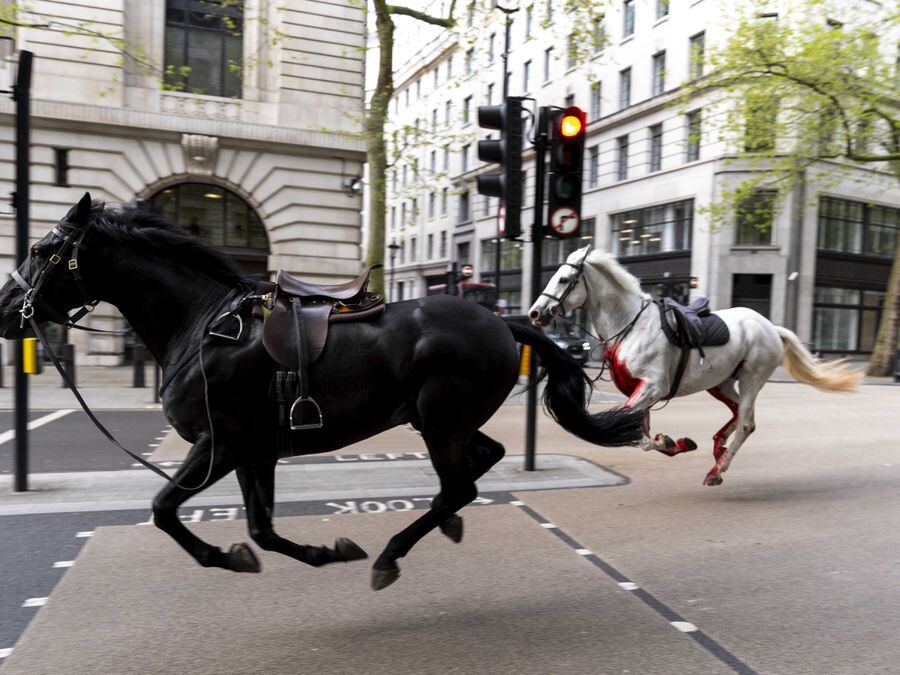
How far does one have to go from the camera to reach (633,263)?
108 feet

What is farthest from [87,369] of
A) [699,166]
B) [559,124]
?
[699,166]

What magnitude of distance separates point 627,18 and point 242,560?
35.3 m

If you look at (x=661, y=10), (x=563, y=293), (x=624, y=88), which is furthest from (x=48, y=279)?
(x=624, y=88)

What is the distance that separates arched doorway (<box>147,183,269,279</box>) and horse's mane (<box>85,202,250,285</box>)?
Result: 16.0m

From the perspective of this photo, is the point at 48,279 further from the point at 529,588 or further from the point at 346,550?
the point at 529,588

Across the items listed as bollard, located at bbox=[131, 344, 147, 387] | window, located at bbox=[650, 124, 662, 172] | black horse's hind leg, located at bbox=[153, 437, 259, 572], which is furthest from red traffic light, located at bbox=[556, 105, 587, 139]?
window, located at bbox=[650, 124, 662, 172]

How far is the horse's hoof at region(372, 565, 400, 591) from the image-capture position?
351 cm

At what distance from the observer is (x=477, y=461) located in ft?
13.4

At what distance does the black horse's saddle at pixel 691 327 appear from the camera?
5980 mm

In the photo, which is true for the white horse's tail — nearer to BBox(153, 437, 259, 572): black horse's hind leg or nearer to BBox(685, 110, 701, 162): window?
BBox(153, 437, 259, 572): black horse's hind leg

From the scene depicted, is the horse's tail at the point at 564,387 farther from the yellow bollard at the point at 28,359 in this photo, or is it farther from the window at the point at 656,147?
the window at the point at 656,147

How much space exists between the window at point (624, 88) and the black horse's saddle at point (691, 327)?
29538 millimetres

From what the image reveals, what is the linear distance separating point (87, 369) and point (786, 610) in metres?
17.5

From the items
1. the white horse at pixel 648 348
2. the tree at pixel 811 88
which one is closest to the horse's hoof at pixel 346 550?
the white horse at pixel 648 348
